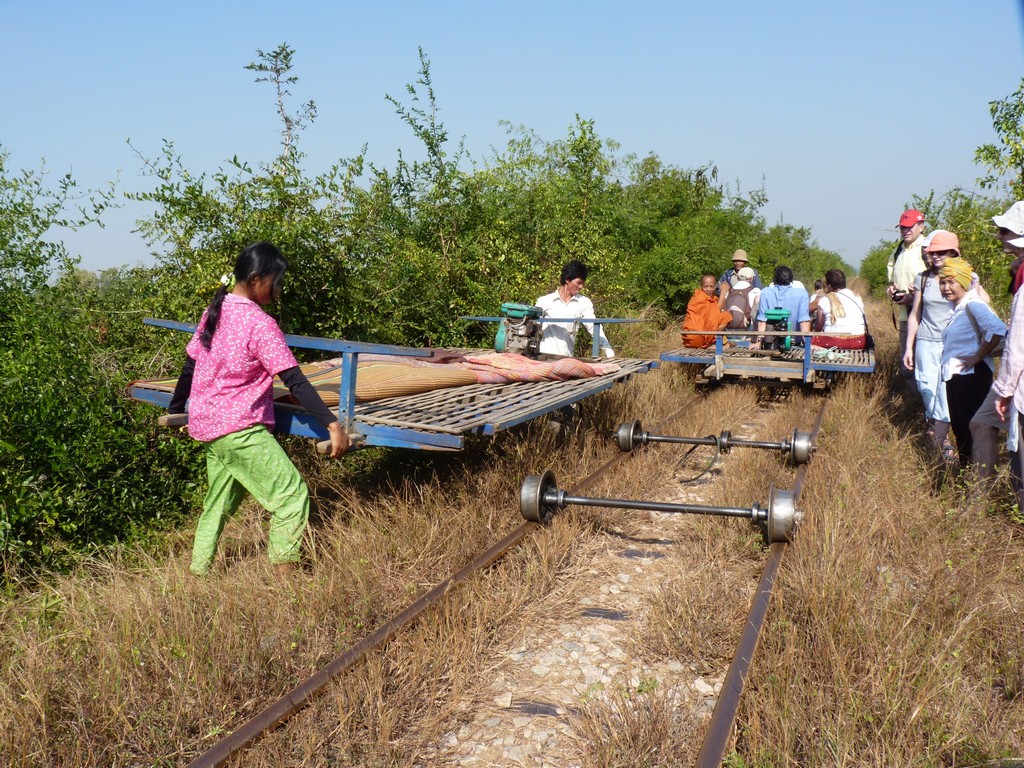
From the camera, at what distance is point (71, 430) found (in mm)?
5496

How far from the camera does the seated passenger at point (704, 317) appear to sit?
12.2 metres

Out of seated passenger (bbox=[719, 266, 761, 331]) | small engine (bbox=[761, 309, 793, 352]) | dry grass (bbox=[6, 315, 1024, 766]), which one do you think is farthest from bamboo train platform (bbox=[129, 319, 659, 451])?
seated passenger (bbox=[719, 266, 761, 331])

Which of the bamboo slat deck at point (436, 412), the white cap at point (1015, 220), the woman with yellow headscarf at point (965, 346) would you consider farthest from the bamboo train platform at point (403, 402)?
the white cap at point (1015, 220)

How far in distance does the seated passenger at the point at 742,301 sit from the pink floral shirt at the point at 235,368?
10165 mm

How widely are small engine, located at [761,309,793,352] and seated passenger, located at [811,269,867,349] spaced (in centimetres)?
77

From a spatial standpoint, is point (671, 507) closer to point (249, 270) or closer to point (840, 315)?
point (249, 270)

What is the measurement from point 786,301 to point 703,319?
1.20 meters

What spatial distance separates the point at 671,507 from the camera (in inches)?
193

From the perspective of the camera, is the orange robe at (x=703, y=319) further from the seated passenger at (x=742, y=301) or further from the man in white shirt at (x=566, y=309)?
the man in white shirt at (x=566, y=309)

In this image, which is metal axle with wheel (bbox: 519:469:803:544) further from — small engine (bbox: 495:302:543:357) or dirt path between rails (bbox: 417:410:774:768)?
small engine (bbox: 495:302:543:357)

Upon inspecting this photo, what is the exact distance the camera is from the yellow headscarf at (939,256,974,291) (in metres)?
5.82

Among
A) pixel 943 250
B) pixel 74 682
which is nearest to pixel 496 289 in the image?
pixel 943 250

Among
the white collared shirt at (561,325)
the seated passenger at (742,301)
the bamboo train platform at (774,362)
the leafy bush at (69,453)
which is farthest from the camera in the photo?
the seated passenger at (742,301)

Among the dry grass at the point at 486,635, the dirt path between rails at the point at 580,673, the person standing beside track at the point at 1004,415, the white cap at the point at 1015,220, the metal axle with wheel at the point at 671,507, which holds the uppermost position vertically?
the white cap at the point at 1015,220
